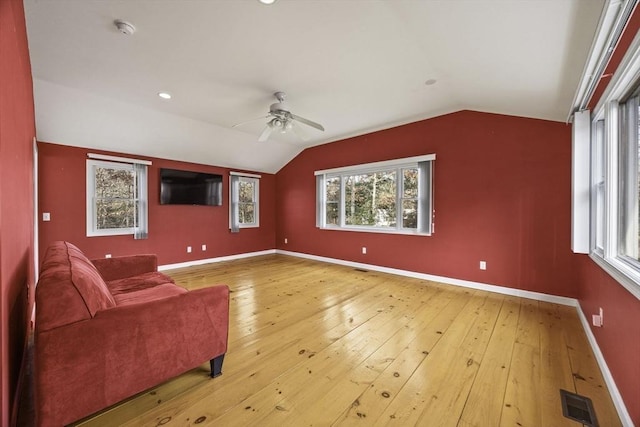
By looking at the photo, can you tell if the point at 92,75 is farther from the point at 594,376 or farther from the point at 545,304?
the point at 545,304

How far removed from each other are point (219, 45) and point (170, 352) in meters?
2.45

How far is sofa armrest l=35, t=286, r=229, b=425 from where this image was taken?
123 cm

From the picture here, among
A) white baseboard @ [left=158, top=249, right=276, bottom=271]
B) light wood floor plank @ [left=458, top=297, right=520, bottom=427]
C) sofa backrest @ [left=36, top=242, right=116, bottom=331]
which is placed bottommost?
light wood floor plank @ [left=458, top=297, right=520, bottom=427]

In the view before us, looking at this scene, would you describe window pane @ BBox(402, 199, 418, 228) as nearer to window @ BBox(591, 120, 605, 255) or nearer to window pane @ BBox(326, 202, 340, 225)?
window pane @ BBox(326, 202, 340, 225)

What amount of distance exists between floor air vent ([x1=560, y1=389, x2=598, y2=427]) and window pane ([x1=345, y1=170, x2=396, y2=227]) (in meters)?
3.29

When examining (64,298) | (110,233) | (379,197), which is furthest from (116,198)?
(379,197)

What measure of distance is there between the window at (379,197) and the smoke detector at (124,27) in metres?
3.81

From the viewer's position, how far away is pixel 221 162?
5645 mm

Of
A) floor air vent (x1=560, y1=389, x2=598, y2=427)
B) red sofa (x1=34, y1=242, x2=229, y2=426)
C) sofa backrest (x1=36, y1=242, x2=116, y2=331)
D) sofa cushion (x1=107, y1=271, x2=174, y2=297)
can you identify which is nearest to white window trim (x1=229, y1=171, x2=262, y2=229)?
sofa cushion (x1=107, y1=271, x2=174, y2=297)

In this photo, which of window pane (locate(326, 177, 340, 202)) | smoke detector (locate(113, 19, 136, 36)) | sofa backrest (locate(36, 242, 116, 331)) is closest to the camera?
sofa backrest (locate(36, 242, 116, 331))

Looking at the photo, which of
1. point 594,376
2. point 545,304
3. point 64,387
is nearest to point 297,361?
point 64,387

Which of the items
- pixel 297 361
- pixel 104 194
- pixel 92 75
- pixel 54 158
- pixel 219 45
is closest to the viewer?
pixel 297 361

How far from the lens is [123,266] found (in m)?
2.73

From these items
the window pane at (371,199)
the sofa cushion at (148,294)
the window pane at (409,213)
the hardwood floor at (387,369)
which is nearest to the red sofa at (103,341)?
the hardwood floor at (387,369)
